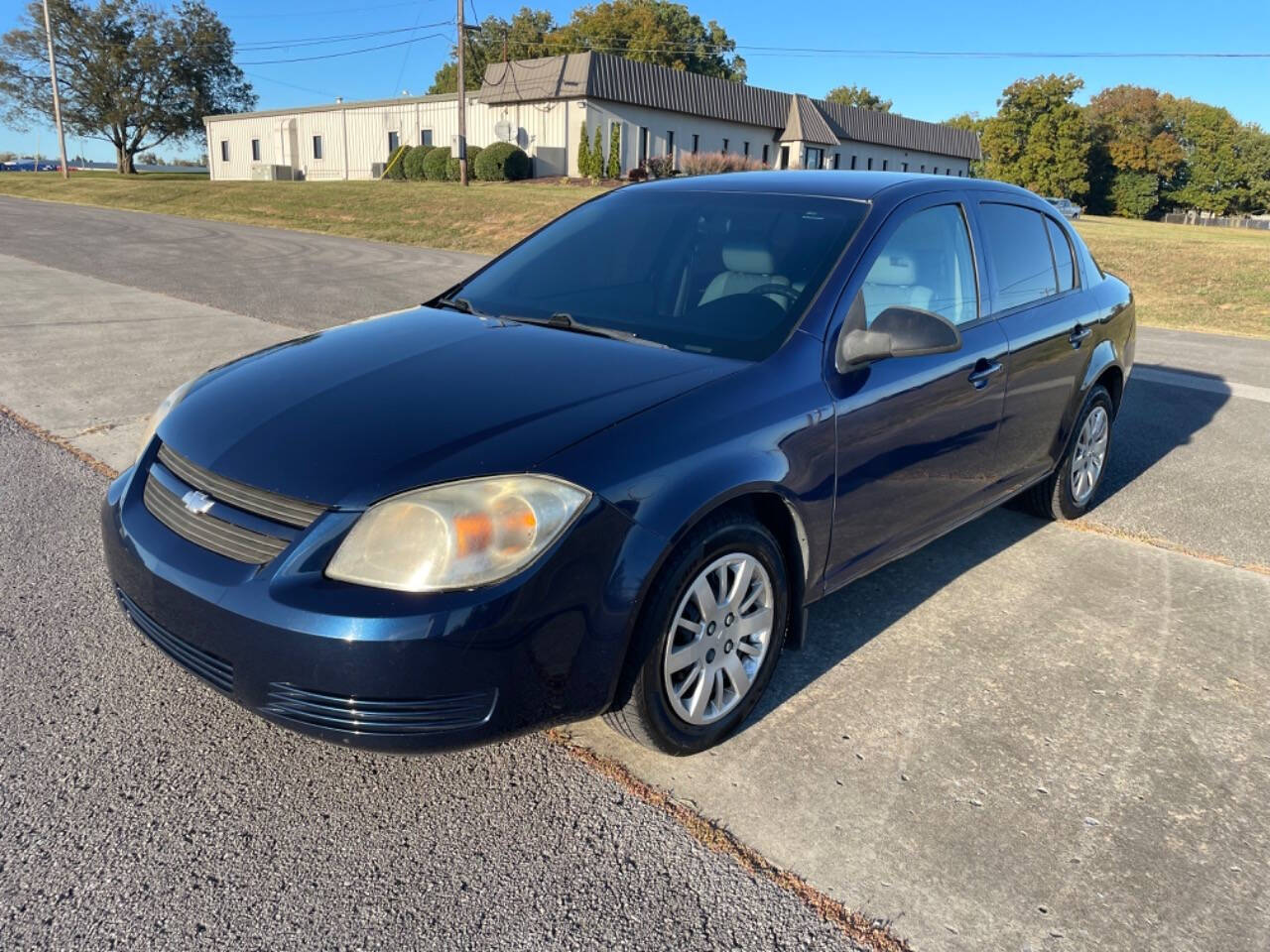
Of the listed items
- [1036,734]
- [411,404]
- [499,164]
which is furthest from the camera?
[499,164]

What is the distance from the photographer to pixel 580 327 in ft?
10.9

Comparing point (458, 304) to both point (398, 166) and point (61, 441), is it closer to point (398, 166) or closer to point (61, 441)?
point (61, 441)

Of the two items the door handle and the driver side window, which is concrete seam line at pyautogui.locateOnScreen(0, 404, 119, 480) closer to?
the driver side window

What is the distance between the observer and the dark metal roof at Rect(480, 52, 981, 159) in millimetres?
40969

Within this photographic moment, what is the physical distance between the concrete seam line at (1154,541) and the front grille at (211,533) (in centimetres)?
410

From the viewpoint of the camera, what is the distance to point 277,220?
93.0ft

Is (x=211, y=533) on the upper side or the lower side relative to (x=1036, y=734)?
upper

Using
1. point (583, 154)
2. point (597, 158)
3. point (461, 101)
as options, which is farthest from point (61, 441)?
point (583, 154)

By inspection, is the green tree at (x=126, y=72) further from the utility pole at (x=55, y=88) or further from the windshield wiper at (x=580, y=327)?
the windshield wiper at (x=580, y=327)

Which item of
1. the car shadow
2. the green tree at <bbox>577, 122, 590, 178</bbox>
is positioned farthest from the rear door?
the green tree at <bbox>577, 122, 590, 178</bbox>

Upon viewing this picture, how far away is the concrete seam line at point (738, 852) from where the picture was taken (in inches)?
85.7

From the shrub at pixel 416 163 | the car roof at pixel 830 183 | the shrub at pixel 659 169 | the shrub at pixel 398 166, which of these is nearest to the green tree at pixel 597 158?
the shrub at pixel 659 169

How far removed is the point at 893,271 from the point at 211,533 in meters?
2.41

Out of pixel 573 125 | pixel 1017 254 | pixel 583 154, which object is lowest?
pixel 1017 254
